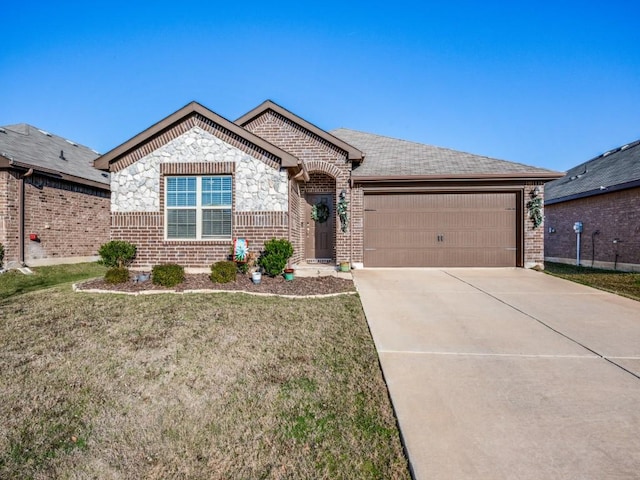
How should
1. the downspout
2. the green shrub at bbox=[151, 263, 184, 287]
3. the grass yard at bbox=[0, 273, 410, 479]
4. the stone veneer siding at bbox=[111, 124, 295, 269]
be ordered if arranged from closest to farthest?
the grass yard at bbox=[0, 273, 410, 479] < the green shrub at bbox=[151, 263, 184, 287] < the stone veneer siding at bbox=[111, 124, 295, 269] < the downspout

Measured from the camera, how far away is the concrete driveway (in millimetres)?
2125

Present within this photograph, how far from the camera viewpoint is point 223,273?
743 cm

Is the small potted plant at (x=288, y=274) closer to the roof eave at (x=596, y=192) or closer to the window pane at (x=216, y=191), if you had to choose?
the window pane at (x=216, y=191)

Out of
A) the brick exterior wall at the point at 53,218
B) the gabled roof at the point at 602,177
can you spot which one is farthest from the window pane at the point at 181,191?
the gabled roof at the point at 602,177

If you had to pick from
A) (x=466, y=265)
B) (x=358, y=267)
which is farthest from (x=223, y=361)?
(x=466, y=265)

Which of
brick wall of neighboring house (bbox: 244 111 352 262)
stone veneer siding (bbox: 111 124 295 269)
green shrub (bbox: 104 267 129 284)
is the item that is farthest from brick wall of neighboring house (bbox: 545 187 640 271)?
green shrub (bbox: 104 267 129 284)

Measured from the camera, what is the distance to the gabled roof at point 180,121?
332 inches

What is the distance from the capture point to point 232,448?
86.7 inches

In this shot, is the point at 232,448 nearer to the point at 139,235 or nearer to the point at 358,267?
the point at 139,235

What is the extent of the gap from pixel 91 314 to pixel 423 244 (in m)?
8.80

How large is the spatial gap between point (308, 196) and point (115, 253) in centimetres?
607

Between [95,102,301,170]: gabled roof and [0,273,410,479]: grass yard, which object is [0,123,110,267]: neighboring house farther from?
[0,273,410,479]: grass yard

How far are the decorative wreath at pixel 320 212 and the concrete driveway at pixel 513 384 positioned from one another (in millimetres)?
5744

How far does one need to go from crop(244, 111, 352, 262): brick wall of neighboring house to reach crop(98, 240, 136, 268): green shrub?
14.8ft
